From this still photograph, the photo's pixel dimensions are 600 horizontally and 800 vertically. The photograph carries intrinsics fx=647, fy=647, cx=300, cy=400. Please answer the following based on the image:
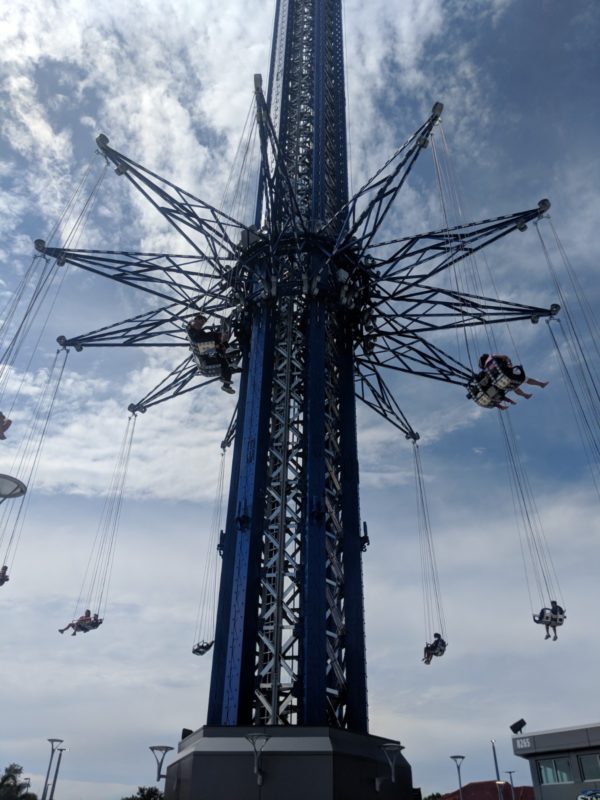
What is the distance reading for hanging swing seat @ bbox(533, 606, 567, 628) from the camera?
19.3 m

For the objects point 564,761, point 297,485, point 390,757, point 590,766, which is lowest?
point 390,757

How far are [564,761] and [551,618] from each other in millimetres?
12200

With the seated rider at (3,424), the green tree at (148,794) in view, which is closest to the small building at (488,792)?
the green tree at (148,794)

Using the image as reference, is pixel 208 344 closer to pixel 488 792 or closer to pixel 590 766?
pixel 590 766

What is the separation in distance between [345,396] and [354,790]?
1200 cm

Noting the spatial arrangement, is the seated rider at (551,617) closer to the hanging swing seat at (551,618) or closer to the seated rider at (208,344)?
the hanging swing seat at (551,618)

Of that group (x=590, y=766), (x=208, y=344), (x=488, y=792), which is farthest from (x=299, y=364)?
(x=488, y=792)

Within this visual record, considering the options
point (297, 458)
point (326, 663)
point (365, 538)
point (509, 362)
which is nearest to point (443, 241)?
point (509, 362)

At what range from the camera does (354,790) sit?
15.0m

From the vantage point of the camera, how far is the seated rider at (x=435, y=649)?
23.2 m

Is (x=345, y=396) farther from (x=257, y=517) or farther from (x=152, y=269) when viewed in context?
(x=152, y=269)

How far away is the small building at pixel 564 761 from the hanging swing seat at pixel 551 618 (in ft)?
33.8

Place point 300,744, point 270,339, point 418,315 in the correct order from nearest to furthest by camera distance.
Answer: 1. point 300,744
2. point 270,339
3. point 418,315

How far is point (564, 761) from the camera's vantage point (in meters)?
27.1
